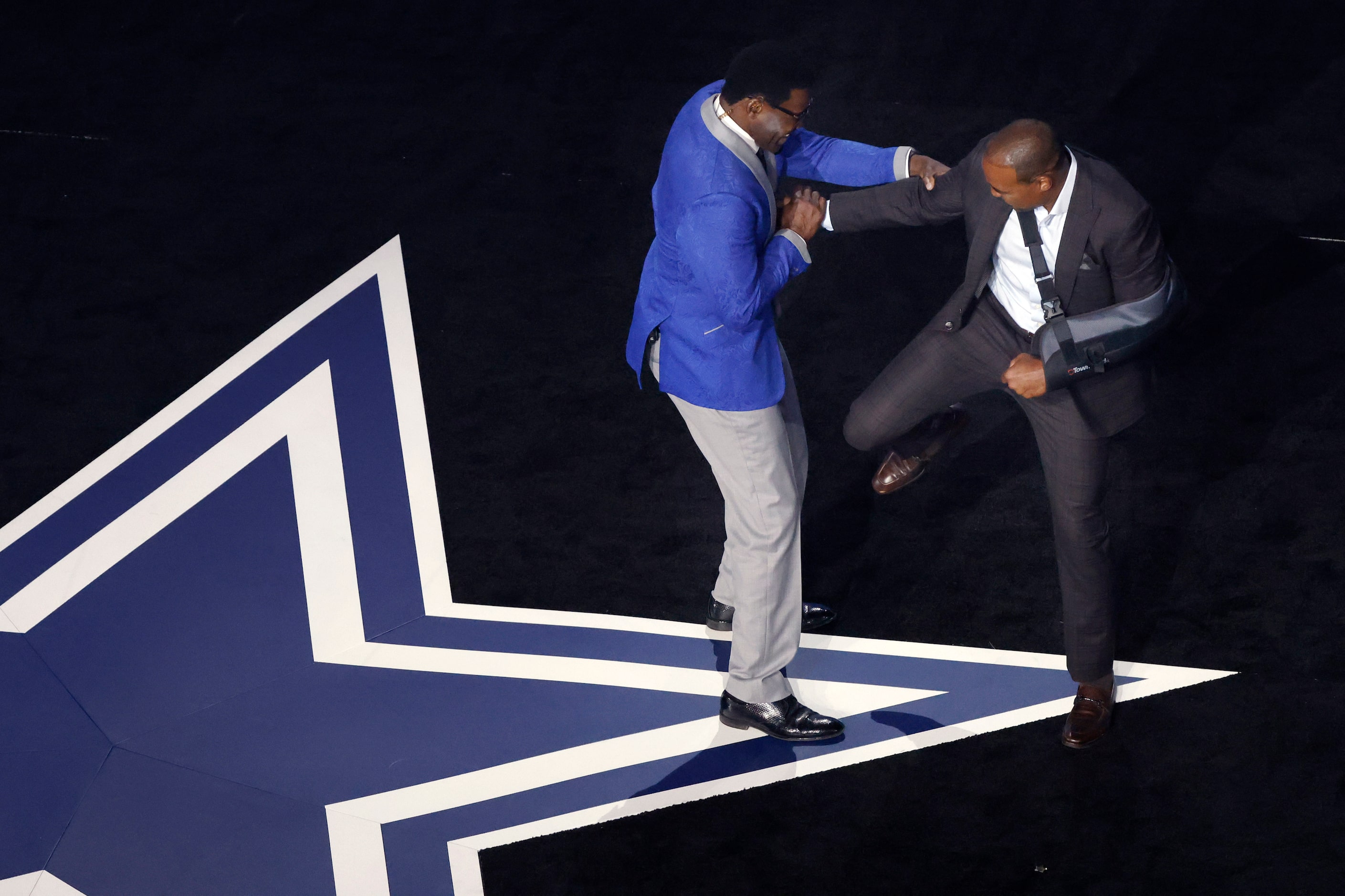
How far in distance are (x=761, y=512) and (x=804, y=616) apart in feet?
2.81

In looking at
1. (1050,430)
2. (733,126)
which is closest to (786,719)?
(1050,430)

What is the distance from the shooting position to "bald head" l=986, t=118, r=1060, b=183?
10.1 feet

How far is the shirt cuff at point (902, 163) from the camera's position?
12.3ft

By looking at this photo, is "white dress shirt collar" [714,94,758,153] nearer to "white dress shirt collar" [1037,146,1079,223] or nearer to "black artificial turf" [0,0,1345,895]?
"white dress shirt collar" [1037,146,1079,223]

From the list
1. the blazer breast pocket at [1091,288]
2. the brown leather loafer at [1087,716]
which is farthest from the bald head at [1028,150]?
the brown leather loafer at [1087,716]

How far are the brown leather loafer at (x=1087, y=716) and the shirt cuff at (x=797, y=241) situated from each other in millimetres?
1655

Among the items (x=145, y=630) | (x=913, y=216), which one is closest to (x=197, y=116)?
(x=145, y=630)

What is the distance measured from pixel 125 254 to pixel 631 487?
262cm

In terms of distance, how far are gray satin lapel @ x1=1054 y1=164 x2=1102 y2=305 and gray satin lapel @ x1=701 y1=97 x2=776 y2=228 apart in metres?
0.78

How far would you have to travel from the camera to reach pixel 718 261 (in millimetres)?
3109

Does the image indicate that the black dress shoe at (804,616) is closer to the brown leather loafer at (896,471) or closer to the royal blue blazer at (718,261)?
the brown leather loafer at (896,471)

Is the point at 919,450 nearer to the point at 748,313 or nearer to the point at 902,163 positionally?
the point at 902,163

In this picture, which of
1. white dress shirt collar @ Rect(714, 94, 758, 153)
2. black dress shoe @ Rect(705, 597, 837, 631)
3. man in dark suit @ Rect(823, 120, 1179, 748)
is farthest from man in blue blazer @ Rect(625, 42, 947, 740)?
man in dark suit @ Rect(823, 120, 1179, 748)

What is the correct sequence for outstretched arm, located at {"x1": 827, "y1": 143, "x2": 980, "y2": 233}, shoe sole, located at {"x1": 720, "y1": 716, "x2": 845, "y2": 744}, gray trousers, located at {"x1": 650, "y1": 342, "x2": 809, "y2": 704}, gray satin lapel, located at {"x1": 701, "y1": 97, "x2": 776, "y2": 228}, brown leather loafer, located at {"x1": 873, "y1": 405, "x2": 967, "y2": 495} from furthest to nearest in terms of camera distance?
brown leather loafer, located at {"x1": 873, "y1": 405, "x2": 967, "y2": 495}, shoe sole, located at {"x1": 720, "y1": 716, "x2": 845, "y2": 744}, outstretched arm, located at {"x1": 827, "y1": 143, "x2": 980, "y2": 233}, gray trousers, located at {"x1": 650, "y1": 342, "x2": 809, "y2": 704}, gray satin lapel, located at {"x1": 701, "y1": 97, "x2": 776, "y2": 228}
